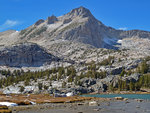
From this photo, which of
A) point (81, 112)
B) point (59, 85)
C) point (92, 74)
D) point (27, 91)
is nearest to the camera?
point (81, 112)

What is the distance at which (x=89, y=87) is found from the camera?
151375 millimetres

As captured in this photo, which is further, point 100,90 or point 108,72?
point 108,72

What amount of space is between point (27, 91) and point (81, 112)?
10014 centimetres

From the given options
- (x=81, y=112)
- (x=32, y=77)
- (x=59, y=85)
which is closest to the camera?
(x=81, y=112)

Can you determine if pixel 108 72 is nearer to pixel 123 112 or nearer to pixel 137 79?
pixel 137 79

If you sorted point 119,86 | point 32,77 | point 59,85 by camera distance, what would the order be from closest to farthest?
point 119,86 → point 59,85 → point 32,77

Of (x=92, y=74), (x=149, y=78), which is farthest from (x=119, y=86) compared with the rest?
(x=92, y=74)

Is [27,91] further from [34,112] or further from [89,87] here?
[34,112]

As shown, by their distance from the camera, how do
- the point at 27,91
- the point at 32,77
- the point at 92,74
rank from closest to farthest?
the point at 27,91, the point at 92,74, the point at 32,77

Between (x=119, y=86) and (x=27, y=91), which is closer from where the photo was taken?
(x=27, y=91)

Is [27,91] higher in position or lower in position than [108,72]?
lower

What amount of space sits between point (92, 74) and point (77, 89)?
47565mm

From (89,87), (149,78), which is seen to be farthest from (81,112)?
(149,78)

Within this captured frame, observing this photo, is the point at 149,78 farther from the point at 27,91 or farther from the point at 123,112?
the point at 123,112
